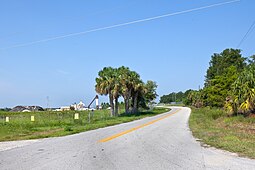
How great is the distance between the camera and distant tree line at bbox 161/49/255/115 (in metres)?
31.7

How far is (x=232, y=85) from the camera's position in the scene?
122 ft

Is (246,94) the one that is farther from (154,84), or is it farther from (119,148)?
(154,84)

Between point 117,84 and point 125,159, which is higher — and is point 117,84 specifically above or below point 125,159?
above

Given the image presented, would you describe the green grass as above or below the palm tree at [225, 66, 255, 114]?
below

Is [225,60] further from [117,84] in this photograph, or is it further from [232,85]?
[232,85]

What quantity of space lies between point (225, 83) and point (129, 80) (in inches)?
592

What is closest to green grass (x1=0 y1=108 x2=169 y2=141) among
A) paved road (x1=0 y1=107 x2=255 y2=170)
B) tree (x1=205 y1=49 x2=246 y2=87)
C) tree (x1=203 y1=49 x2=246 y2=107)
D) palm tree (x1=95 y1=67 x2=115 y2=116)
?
paved road (x1=0 y1=107 x2=255 y2=170)

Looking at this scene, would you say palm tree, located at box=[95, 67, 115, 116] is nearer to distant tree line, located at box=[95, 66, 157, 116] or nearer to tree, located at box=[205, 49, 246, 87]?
distant tree line, located at box=[95, 66, 157, 116]

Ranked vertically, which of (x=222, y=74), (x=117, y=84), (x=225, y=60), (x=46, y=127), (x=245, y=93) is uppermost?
(x=225, y=60)

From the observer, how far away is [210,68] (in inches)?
4158

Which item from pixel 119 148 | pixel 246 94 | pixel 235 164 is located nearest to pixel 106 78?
pixel 246 94

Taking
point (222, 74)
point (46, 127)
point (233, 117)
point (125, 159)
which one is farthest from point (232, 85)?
point (222, 74)

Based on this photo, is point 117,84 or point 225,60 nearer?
point 117,84

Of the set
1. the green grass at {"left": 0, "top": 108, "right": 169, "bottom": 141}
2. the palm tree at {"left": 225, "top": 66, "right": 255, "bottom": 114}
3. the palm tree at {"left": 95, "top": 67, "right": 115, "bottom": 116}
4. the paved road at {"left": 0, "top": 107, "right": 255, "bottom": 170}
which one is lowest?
the paved road at {"left": 0, "top": 107, "right": 255, "bottom": 170}
